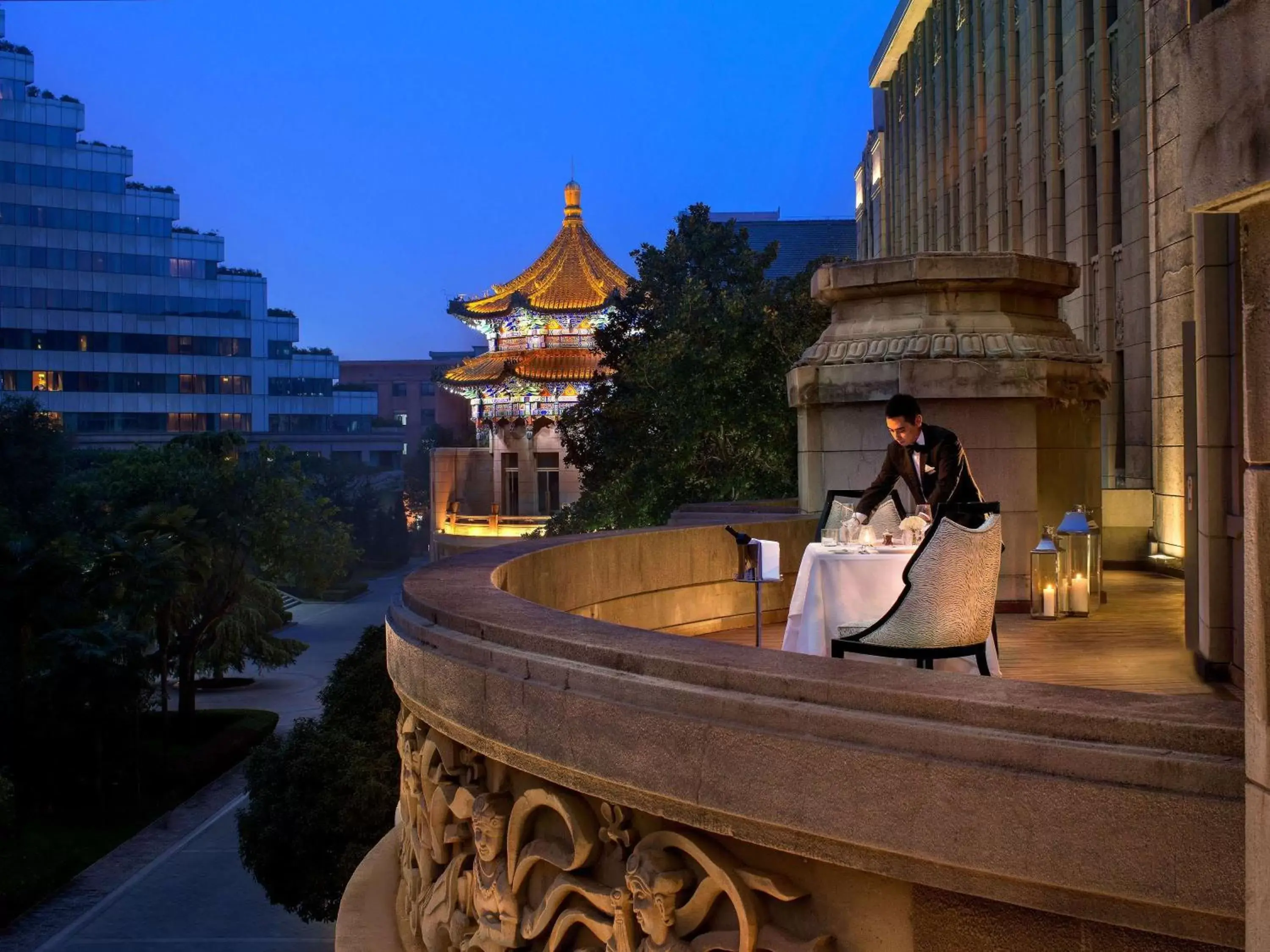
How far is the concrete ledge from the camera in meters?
5.08

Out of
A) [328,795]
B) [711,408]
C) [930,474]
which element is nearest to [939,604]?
[930,474]

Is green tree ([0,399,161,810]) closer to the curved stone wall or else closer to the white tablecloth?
the white tablecloth

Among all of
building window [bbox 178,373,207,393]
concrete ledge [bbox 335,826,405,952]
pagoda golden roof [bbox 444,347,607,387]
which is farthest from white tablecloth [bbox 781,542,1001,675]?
building window [bbox 178,373,207,393]

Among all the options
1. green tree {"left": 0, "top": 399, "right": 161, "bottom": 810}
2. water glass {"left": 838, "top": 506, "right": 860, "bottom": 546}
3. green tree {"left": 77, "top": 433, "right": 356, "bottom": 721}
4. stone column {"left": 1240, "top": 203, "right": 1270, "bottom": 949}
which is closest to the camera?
stone column {"left": 1240, "top": 203, "right": 1270, "bottom": 949}

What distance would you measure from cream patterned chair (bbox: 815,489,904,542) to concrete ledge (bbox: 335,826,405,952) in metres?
3.05

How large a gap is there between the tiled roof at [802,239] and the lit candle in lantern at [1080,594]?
6829cm

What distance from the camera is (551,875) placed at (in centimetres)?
389

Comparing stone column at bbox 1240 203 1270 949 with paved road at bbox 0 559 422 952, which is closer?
stone column at bbox 1240 203 1270 949

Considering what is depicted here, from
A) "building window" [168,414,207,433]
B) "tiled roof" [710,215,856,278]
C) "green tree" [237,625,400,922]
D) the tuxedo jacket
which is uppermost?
"tiled roof" [710,215,856,278]

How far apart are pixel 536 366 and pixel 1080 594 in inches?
1808

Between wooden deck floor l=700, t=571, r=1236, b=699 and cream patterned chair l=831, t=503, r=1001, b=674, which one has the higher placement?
cream patterned chair l=831, t=503, r=1001, b=674

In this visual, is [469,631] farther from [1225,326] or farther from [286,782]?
[286,782]

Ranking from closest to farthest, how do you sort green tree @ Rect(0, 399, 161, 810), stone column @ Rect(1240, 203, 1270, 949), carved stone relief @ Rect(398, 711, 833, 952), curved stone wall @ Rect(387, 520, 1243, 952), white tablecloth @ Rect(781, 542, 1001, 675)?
stone column @ Rect(1240, 203, 1270, 949) → curved stone wall @ Rect(387, 520, 1243, 952) → carved stone relief @ Rect(398, 711, 833, 952) → white tablecloth @ Rect(781, 542, 1001, 675) → green tree @ Rect(0, 399, 161, 810)

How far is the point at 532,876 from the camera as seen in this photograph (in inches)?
156
